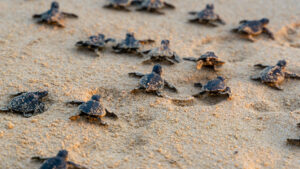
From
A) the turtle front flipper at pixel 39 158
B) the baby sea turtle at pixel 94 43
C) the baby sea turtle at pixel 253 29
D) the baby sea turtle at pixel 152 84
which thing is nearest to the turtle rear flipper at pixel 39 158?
the turtle front flipper at pixel 39 158

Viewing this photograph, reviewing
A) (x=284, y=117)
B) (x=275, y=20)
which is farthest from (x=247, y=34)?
(x=284, y=117)

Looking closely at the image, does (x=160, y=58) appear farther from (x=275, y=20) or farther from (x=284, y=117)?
(x=275, y=20)

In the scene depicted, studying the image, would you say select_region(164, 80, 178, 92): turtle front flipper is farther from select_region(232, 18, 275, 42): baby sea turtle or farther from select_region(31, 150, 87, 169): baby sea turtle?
select_region(232, 18, 275, 42): baby sea turtle

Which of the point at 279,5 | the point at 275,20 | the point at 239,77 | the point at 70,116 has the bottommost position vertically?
the point at 70,116

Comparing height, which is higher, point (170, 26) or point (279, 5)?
point (279, 5)

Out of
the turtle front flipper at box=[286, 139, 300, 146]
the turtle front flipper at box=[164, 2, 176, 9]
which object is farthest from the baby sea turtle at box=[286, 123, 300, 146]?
the turtle front flipper at box=[164, 2, 176, 9]

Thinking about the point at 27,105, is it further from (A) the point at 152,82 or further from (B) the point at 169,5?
(B) the point at 169,5

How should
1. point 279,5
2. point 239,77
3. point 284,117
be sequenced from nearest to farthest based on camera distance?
point 284,117 < point 239,77 < point 279,5

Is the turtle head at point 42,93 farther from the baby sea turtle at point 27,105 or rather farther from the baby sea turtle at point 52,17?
the baby sea turtle at point 52,17
